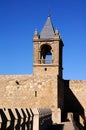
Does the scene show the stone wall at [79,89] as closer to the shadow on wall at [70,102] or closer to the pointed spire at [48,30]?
the shadow on wall at [70,102]

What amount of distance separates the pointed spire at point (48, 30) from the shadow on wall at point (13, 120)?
742 inches

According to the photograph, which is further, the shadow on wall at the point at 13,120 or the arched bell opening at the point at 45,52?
the arched bell opening at the point at 45,52

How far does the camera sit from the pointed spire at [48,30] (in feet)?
102

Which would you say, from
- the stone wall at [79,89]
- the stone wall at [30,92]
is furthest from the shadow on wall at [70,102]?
the stone wall at [30,92]

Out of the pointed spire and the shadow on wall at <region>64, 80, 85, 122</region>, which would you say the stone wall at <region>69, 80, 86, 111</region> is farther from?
the pointed spire

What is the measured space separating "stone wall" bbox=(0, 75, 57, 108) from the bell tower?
3.19m

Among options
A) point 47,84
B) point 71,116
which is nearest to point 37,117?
point 47,84

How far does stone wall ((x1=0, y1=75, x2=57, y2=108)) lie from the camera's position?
1025 inches

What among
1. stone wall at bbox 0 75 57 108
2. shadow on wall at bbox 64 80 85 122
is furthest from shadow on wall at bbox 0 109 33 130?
shadow on wall at bbox 64 80 85 122

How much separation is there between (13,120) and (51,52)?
20.9m

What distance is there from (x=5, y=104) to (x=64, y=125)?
598 centimetres

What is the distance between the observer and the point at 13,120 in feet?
34.3

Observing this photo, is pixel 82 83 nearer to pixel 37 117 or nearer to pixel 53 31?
pixel 53 31

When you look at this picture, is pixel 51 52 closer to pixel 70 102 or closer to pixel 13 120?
pixel 70 102
